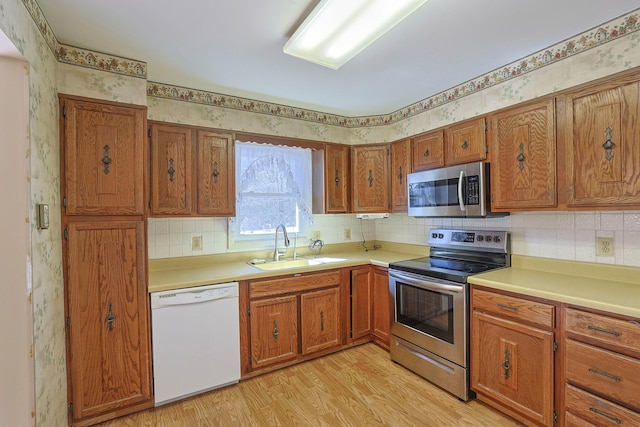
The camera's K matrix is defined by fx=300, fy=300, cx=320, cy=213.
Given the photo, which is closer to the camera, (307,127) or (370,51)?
(370,51)

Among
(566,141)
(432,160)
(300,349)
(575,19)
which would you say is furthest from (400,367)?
(575,19)

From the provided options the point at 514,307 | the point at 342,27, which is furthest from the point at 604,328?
the point at 342,27

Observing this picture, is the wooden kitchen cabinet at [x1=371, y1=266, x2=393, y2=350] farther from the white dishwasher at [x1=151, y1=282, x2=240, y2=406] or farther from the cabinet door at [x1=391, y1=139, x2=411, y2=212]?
the white dishwasher at [x1=151, y1=282, x2=240, y2=406]

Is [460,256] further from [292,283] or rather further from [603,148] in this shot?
[292,283]

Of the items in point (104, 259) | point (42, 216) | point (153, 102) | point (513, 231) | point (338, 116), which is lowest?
point (104, 259)

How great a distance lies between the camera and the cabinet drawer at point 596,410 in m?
1.43

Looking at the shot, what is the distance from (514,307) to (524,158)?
996mm

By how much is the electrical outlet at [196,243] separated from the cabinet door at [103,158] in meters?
0.70

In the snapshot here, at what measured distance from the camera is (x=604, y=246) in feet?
6.40

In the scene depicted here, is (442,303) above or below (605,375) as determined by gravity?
above

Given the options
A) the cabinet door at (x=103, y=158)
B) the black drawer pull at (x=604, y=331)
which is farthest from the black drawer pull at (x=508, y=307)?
the cabinet door at (x=103, y=158)

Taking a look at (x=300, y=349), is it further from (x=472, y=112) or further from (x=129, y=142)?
(x=472, y=112)

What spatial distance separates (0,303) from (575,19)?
317cm

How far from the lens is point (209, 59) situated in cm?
208
